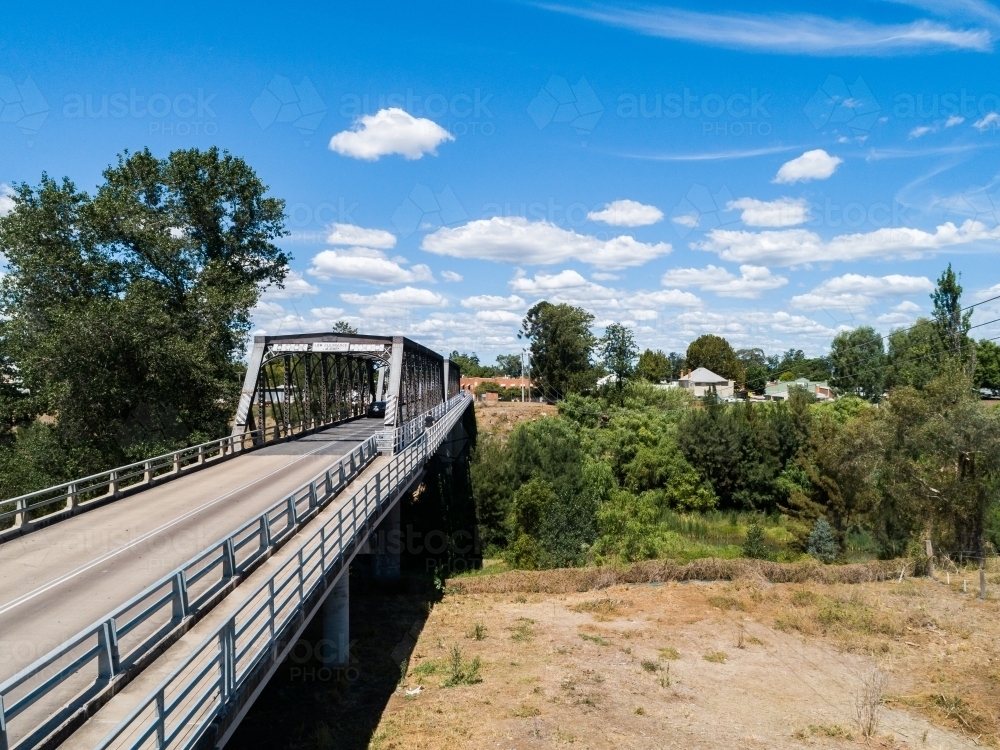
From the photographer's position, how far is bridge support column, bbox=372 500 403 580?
81.7 feet

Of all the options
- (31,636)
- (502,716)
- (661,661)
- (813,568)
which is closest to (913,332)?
(813,568)

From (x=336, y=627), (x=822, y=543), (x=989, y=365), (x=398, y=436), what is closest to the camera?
(x=336, y=627)

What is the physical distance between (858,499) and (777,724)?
3138 cm

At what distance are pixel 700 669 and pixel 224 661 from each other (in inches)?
582

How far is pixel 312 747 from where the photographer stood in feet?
43.8

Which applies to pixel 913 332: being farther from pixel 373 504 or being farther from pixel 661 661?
pixel 373 504

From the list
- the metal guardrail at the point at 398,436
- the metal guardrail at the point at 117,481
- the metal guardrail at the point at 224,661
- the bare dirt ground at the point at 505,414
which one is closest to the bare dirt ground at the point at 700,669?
the metal guardrail at the point at 224,661

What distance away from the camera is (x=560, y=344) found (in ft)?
286

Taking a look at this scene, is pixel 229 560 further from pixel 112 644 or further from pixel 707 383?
pixel 707 383

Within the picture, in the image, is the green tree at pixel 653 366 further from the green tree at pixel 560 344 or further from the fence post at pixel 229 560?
the fence post at pixel 229 560

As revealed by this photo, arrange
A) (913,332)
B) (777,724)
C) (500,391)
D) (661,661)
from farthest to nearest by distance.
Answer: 1. (500,391)
2. (913,332)
3. (661,661)
4. (777,724)

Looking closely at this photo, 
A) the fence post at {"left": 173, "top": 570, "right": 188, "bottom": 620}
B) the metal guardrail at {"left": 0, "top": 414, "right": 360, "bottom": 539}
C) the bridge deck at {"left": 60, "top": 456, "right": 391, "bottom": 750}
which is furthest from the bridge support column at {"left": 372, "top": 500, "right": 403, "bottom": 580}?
the fence post at {"left": 173, "top": 570, "right": 188, "bottom": 620}

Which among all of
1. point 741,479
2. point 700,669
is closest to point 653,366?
point 741,479

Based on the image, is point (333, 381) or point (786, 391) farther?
point (786, 391)
